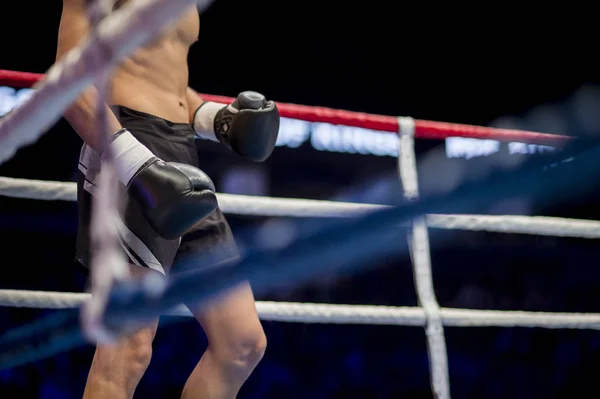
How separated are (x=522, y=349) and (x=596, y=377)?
0.39m

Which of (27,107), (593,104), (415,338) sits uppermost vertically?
(593,104)

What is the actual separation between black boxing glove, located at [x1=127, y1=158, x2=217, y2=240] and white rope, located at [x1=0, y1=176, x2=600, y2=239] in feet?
1.62

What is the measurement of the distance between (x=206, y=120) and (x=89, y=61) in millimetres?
627

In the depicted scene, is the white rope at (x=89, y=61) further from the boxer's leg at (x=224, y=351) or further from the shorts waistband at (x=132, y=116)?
the boxer's leg at (x=224, y=351)

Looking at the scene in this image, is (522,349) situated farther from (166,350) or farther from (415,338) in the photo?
(166,350)

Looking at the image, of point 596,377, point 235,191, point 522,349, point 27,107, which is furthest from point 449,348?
point 27,107

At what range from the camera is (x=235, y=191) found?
3.00 meters

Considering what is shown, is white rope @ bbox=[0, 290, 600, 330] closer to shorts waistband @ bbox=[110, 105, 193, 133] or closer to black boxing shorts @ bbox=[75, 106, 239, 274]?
black boxing shorts @ bbox=[75, 106, 239, 274]

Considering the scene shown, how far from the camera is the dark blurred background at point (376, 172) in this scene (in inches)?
90.2

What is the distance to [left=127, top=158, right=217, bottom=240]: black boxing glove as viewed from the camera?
70 centimetres

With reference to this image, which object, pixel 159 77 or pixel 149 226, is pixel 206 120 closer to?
pixel 159 77

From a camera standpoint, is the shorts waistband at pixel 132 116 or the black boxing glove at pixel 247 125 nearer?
the shorts waistband at pixel 132 116

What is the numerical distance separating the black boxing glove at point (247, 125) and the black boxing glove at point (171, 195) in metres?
0.34

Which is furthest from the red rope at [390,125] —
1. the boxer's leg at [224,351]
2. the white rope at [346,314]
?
the boxer's leg at [224,351]
